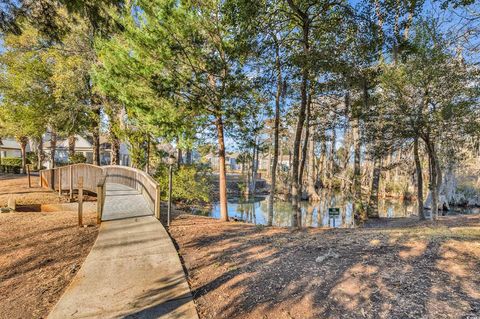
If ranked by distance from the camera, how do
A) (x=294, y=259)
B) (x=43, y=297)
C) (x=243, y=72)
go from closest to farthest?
(x=43, y=297), (x=294, y=259), (x=243, y=72)

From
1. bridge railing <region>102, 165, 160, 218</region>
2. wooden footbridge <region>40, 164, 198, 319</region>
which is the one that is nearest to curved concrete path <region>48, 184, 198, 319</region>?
wooden footbridge <region>40, 164, 198, 319</region>

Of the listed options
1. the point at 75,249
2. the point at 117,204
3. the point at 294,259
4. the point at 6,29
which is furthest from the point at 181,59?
the point at 294,259

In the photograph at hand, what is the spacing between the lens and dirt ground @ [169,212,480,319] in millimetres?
2986

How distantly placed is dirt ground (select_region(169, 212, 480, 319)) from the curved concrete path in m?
0.29

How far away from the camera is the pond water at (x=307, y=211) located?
16.5 m

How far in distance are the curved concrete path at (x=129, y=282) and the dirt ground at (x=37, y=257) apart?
0.75 feet

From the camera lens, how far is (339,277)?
3652 mm

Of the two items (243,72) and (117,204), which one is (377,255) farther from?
(117,204)

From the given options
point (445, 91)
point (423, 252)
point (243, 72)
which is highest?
point (243, 72)

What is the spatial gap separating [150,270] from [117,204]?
5.52 metres

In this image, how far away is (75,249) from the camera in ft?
16.4

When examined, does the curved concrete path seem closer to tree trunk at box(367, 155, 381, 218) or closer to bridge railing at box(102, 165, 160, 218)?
bridge railing at box(102, 165, 160, 218)

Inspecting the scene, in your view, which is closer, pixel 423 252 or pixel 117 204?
pixel 423 252

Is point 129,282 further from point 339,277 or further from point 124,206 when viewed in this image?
point 124,206
